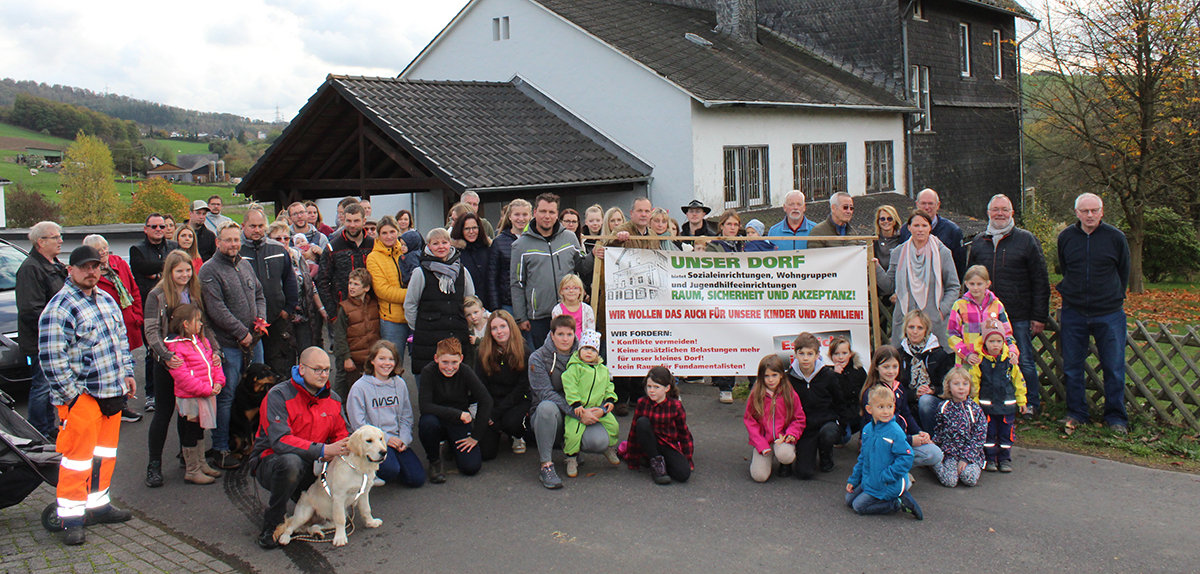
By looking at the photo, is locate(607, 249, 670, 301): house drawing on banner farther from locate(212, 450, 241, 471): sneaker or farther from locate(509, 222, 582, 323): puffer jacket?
locate(212, 450, 241, 471): sneaker

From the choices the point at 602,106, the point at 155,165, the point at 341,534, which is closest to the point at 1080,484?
the point at 341,534

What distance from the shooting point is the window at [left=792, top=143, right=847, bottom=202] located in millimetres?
22094

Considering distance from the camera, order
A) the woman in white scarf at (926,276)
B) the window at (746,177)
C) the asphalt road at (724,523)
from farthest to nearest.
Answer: the window at (746,177)
the woman in white scarf at (926,276)
the asphalt road at (724,523)

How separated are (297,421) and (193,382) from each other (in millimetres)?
1324

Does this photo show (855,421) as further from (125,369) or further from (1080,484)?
(125,369)

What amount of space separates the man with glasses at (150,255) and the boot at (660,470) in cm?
582

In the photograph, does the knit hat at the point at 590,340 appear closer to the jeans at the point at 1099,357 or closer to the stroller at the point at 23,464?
the stroller at the point at 23,464

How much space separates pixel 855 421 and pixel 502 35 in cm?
1671

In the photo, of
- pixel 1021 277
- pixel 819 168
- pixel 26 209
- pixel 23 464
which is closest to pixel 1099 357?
pixel 1021 277

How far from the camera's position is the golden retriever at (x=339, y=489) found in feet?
18.6

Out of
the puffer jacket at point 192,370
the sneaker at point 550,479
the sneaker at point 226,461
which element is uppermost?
the puffer jacket at point 192,370

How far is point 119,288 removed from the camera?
8773 millimetres

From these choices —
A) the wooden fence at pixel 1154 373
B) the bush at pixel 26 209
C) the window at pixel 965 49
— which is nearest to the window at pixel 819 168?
the window at pixel 965 49

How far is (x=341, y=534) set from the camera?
18.6 feet
